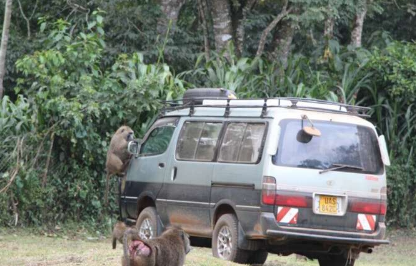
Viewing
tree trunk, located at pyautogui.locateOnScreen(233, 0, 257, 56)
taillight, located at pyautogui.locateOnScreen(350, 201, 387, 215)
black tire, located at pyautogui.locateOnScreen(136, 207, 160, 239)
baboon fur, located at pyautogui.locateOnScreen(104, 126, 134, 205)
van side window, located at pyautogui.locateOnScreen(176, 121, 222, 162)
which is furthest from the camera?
tree trunk, located at pyautogui.locateOnScreen(233, 0, 257, 56)

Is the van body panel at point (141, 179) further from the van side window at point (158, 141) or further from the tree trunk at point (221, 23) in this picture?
the tree trunk at point (221, 23)

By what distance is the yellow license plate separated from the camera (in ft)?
33.4

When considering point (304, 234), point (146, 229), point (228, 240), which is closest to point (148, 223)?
point (146, 229)

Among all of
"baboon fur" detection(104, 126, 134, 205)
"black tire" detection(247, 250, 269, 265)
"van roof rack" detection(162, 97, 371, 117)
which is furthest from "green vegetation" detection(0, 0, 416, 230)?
"black tire" detection(247, 250, 269, 265)

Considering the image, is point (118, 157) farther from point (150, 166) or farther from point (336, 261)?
point (336, 261)

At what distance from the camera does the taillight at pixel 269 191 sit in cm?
1001

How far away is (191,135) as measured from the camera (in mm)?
11711

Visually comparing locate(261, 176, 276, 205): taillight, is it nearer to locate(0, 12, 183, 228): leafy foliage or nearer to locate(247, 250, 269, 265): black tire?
locate(247, 250, 269, 265): black tire

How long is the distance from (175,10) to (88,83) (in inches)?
194

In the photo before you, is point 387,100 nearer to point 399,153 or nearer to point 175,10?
point 399,153

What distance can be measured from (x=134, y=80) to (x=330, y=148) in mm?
6217

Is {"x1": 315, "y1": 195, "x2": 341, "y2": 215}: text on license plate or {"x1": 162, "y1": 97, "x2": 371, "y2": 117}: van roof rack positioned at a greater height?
{"x1": 162, "y1": 97, "x2": 371, "y2": 117}: van roof rack

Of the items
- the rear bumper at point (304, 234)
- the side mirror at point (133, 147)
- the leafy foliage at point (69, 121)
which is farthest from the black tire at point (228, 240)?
the leafy foliage at point (69, 121)

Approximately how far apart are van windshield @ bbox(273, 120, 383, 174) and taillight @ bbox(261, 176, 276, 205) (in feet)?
0.71
